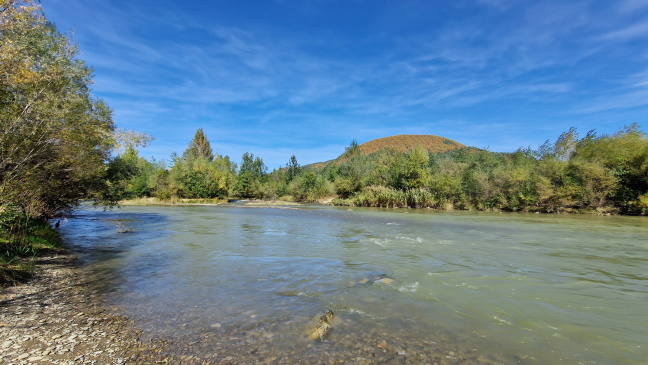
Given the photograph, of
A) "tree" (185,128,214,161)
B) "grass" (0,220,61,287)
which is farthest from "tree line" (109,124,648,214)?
"tree" (185,128,214,161)

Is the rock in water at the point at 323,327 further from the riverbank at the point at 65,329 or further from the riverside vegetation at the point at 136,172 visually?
the riverside vegetation at the point at 136,172

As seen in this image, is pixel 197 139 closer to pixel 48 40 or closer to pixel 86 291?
pixel 48 40

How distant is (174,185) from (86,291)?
63753 mm

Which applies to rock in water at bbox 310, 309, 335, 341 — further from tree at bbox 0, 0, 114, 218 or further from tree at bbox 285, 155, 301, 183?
tree at bbox 285, 155, 301, 183

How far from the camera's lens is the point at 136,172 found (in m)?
24.7

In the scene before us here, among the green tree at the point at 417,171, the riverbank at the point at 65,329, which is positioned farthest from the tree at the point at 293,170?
the riverbank at the point at 65,329

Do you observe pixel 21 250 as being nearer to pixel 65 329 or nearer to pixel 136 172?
pixel 65 329

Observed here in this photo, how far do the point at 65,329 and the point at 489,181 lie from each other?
5019 centimetres

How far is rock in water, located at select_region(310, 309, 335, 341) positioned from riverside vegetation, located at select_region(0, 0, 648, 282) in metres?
7.73

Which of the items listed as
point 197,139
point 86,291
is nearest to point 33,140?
point 86,291

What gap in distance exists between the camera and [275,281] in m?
8.82

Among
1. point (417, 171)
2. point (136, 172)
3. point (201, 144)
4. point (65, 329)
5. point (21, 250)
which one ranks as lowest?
point (65, 329)

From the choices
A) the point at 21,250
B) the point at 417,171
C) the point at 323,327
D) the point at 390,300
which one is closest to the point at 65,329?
the point at 323,327

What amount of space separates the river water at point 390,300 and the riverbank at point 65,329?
1.26 ft
